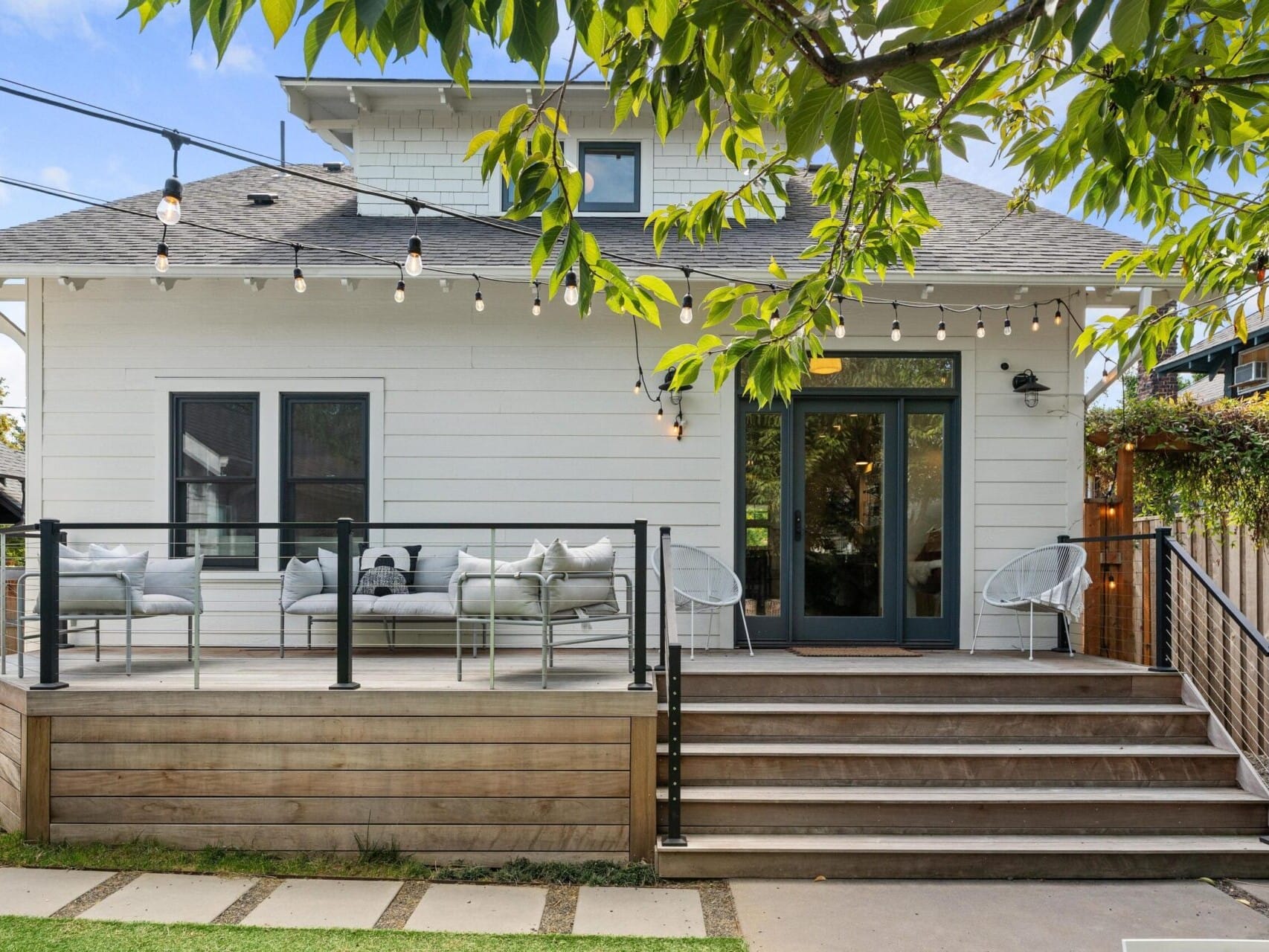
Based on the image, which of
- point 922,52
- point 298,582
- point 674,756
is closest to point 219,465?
point 298,582

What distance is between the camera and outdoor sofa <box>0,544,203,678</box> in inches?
180

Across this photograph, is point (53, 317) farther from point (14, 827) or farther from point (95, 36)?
point (95, 36)

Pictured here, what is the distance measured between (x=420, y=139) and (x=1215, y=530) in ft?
23.6

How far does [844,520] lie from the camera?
6441mm

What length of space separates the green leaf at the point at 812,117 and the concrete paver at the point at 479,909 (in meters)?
3.18

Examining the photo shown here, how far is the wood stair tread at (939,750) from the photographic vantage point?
4.43 m

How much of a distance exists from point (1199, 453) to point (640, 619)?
15.8 feet

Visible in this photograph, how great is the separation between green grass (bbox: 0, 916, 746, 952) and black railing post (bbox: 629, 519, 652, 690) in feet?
4.14

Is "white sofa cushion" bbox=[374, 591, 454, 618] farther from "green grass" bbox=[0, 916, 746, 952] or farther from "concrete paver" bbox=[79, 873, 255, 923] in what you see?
"green grass" bbox=[0, 916, 746, 952]

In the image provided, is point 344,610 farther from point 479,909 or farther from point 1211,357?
point 1211,357

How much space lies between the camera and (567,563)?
15.1ft

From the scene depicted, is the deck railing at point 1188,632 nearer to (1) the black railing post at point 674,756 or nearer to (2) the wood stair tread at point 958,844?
(2) the wood stair tread at point 958,844

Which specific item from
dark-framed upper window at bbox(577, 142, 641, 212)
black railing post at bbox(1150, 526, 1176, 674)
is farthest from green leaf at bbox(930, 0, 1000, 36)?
dark-framed upper window at bbox(577, 142, 641, 212)

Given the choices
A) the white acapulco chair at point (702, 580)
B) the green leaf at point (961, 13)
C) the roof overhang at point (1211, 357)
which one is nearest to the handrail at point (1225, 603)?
the white acapulco chair at point (702, 580)
